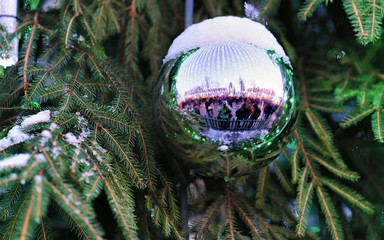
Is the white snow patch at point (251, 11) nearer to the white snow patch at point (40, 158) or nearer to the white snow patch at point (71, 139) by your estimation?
the white snow patch at point (71, 139)

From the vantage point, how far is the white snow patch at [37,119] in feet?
2.27

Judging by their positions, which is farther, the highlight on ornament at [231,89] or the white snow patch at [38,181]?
the highlight on ornament at [231,89]

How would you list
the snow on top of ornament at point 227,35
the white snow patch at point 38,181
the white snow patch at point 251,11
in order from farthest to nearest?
the white snow patch at point 251,11 → the snow on top of ornament at point 227,35 → the white snow patch at point 38,181

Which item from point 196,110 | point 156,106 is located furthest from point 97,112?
point 196,110

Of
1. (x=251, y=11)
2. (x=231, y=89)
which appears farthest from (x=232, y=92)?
(x=251, y=11)

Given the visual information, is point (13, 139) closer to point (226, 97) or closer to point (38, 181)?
point (38, 181)

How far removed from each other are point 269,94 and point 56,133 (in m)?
0.43

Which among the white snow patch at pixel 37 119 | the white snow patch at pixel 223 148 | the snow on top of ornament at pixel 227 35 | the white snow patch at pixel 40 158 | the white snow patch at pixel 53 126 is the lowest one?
the white snow patch at pixel 223 148

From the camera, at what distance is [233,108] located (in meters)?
0.66

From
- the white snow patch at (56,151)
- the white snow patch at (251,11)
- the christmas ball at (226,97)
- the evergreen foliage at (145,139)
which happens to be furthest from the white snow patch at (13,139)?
the white snow patch at (251,11)

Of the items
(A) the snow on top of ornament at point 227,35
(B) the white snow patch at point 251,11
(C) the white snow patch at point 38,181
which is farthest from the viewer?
(B) the white snow patch at point 251,11

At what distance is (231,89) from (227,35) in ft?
0.52

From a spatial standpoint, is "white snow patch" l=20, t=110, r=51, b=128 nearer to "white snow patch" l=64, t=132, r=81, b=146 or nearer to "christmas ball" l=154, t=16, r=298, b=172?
"white snow patch" l=64, t=132, r=81, b=146

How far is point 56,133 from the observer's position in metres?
0.63
